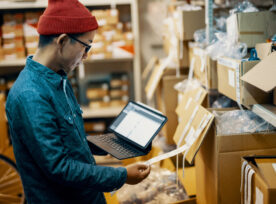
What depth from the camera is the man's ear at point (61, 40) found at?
108cm

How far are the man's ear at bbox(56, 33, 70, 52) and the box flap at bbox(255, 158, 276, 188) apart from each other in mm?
819

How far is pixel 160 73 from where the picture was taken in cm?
264

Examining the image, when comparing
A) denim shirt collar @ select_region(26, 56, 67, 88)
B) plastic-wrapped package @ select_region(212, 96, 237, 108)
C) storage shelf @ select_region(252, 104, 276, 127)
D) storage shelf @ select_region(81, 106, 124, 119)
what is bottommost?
storage shelf @ select_region(81, 106, 124, 119)

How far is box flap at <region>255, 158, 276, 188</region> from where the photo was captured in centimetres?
107

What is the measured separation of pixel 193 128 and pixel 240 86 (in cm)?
30

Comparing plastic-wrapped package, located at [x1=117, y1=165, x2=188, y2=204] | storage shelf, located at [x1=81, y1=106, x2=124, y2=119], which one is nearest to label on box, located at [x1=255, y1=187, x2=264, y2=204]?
plastic-wrapped package, located at [x1=117, y1=165, x2=188, y2=204]

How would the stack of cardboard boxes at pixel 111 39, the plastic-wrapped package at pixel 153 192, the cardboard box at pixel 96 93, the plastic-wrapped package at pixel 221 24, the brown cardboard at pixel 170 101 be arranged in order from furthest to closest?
1. the cardboard box at pixel 96 93
2. the stack of cardboard boxes at pixel 111 39
3. the brown cardboard at pixel 170 101
4. the plastic-wrapped package at pixel 221 24
5. the plastic-wrapped package at pixel 153 192

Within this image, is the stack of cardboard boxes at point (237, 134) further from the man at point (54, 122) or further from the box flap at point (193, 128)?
the man at point (54, 122)

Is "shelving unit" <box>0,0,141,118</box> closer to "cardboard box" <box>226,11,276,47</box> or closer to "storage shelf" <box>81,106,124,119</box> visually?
"storage shelf" <box>81,106,124,119</box>

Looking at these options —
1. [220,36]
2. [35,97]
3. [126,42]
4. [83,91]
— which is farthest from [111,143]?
[83,91]

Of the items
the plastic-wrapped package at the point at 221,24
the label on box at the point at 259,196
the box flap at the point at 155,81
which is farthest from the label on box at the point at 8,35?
the label on box at the point at 259,196

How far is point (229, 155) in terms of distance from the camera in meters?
1.38

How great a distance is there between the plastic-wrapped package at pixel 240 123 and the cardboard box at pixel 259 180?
0.66 ft

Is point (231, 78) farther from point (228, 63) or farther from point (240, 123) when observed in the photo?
point (240, 123)
